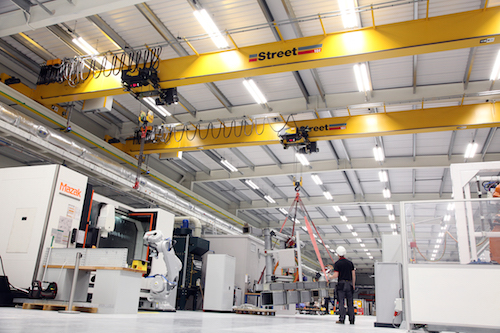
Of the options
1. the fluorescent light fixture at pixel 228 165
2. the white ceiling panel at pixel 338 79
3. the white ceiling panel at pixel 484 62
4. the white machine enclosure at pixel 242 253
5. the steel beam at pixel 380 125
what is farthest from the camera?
the fluorescent light fixture at pixel 228 165

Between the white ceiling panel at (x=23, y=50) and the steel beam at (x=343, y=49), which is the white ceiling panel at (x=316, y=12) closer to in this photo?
the steel beam at (x=343, y=49)

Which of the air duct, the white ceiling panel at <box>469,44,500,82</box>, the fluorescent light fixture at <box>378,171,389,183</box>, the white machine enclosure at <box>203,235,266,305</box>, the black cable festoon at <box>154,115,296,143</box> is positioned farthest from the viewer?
the fluorescent light fixture at <box>378,171,389,183</box>

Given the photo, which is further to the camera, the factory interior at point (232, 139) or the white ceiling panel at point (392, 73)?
the white ceiling panel at point (392, 73)

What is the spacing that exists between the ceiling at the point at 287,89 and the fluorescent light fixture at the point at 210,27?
216 millimetres

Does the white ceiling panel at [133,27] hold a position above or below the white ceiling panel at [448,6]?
Answer: below

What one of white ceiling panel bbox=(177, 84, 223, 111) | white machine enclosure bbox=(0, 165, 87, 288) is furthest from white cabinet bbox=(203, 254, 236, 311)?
white machine enclosure bbox=(0, 165, 87, 288)

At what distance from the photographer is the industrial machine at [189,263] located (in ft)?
40.0

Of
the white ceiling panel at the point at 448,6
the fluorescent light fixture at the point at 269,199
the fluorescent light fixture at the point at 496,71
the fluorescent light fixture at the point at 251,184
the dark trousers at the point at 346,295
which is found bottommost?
the dark trousers at the point at 346,295

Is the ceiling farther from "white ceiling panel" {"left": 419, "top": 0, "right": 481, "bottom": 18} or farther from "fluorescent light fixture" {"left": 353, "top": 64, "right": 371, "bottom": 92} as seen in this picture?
"fluorescent light fixture" {"left": 353, "top": 64, "right": 371, "bottom": 92}

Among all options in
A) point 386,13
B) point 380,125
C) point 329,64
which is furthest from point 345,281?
point 386,13

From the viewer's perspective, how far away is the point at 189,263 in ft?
40.5

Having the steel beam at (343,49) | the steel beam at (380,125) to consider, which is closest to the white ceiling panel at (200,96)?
the steel beam at (380,125)

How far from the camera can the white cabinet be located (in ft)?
37.4

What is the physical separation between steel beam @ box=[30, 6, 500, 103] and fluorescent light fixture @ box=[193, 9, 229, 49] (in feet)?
1.04
